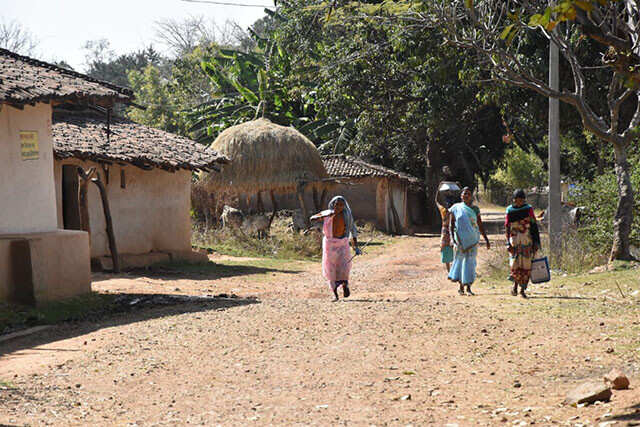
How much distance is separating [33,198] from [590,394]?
8787 millimetres

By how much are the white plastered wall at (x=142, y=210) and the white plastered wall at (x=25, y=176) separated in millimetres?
4501

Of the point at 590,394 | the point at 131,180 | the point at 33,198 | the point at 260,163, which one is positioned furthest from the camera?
the point at 260,163

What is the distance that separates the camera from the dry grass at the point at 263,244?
22.3 m

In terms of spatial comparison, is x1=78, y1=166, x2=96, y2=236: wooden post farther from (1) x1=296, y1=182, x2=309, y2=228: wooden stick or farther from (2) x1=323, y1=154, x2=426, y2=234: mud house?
(2) x1=323, y1=154, x2=426, y2=234: mud house

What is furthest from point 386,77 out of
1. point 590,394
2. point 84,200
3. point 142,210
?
point 590,394

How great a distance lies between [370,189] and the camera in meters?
31.0

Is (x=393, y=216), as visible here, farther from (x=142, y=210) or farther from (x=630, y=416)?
(x=630, y=416)

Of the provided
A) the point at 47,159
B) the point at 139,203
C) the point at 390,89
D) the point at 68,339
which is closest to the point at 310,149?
the point at 390,89

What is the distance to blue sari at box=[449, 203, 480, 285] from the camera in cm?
1164

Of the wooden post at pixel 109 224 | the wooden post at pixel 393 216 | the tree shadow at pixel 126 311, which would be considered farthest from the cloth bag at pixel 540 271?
the wooden post at pixel 393 216

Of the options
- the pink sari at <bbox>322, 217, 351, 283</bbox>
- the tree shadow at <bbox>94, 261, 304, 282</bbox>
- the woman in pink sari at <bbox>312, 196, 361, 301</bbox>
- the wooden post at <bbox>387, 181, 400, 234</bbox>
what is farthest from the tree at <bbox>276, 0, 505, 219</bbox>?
the pink sari at <bbox>322, 217, 351, 283</bbox>

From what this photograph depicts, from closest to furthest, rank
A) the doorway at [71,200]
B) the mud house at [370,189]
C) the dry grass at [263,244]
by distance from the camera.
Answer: the doorway at [71,200], the dry grass at [263,244], the mud house at [370,189]

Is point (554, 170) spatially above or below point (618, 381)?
above

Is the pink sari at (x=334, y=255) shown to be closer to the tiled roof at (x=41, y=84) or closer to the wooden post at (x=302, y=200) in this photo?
the tiled roof at (x=41, y=84)
